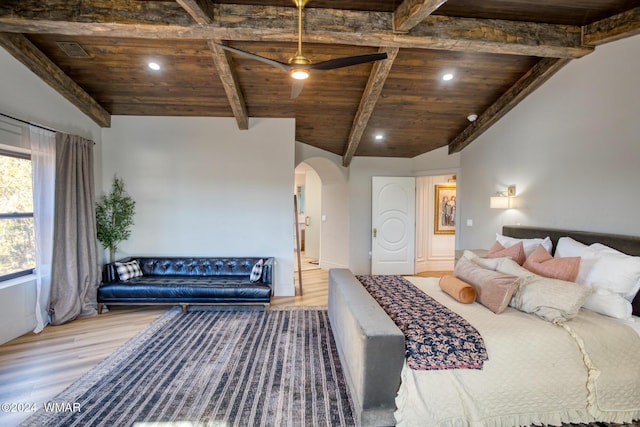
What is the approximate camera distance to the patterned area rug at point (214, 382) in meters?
2.19

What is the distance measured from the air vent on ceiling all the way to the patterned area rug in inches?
126

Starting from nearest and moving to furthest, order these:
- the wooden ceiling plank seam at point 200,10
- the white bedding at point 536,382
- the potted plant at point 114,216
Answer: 1. the white bedding at point 536,382
2. the wooden ceiling plank seam at point 200,10
3. the potted plant at point 114,216

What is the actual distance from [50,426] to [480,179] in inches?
222

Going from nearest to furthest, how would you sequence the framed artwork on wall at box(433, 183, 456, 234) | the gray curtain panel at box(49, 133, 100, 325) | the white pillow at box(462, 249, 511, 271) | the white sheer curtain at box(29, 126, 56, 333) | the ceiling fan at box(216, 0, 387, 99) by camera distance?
the ceiling fan at box(216, 0, 387, 99), the white pillow at box(462, 249, 511, 271), the white sheer curtain at box(29, 126, 56, 333), the gray curtain panel at box(49, 133, 100, 325), the framed artwork on wall at box(433, 183, 456, 234)

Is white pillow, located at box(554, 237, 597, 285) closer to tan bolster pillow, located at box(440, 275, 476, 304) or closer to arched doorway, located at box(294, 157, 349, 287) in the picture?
tan bolster pillow, located at box(440, 275, 476, 304)

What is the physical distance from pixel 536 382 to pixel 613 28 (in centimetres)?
332

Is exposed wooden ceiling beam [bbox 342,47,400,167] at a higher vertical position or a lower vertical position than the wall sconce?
higher

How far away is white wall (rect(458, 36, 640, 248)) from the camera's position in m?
2.92

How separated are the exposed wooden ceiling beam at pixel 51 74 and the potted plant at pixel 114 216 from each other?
965 mm

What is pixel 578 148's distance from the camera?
339 cm

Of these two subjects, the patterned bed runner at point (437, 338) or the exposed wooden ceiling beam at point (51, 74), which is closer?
the patterned bed runner at point (437, 338)

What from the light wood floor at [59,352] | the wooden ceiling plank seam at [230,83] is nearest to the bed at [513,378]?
the light wood floor at [59,352]

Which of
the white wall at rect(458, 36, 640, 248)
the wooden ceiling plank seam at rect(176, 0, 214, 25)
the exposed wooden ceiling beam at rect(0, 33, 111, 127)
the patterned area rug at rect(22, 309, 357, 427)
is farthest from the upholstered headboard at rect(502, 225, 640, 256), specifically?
the exposed wooden ceiling beam at rect(0, 33, 111, 127)

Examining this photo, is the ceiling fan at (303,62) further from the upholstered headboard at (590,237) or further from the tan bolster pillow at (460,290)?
the upholstered headboard at (590,237)
